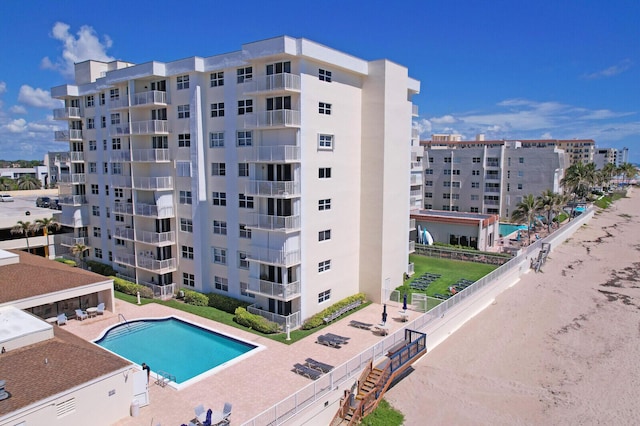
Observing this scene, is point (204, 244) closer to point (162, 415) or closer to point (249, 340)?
point (249, 340)

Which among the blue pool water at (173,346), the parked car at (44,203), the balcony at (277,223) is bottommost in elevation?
the blue pool water at (173,346)

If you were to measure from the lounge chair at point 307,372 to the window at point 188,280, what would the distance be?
14400mm

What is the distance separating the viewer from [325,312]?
2877 cm

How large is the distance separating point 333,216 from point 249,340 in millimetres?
9685

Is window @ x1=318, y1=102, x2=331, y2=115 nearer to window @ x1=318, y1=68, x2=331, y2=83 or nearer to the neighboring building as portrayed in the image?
window @ x1=318, y1=68, x2=331, y2=83

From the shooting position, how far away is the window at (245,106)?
29125mm

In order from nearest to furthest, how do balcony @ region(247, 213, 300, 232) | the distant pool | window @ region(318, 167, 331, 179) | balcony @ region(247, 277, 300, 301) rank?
balcony @ region(247, 213, 300, 232)
balcony @ region(247, 277, 300, 301)
window @ region(318, 167, 331, 179)
the distant pool

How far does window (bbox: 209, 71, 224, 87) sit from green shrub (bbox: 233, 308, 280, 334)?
15.4m

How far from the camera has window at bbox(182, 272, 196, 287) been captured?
33934mm

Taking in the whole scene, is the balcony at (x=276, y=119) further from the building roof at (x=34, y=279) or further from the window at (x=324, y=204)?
the building roof at (x=34, y=279)

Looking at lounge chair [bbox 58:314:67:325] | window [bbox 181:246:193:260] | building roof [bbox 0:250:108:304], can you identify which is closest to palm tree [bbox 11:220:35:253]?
building roof [bbox 0:250:108:304]

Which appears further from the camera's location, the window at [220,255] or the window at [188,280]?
the window at [188,280]

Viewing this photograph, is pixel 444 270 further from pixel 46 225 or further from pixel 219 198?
pixel 46 225

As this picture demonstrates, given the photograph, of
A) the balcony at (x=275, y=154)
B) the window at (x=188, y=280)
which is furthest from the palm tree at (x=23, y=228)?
the balcony at (x=275, y=154)
